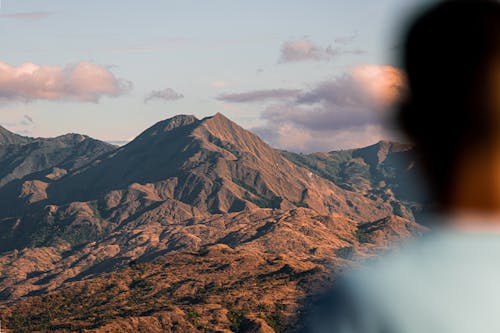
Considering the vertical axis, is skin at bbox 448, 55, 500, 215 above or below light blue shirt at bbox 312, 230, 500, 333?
above

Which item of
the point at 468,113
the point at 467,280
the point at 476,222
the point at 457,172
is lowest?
the point at 467,280

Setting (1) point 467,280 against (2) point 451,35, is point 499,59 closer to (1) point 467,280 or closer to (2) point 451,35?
(2) point 451,35

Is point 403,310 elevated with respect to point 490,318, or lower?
lower

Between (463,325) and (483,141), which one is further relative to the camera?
(463,325)

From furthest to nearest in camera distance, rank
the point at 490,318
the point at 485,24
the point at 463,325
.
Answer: the point at 463,325 → the point at 490,318 → the point at 485,24

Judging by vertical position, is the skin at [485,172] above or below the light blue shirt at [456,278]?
above

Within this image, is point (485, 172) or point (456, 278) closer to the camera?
point (485, 172)

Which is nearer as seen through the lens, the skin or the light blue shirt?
the skin

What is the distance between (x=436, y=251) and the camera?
1267 inches

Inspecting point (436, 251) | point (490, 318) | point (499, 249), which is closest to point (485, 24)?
point (499, 249)

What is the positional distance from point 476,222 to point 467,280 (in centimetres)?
1386

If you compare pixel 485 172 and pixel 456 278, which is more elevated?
pixel 485 172

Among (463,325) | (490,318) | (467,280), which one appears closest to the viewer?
(467,280)

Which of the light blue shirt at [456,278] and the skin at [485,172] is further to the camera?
the light blue shirt at [456,278]
